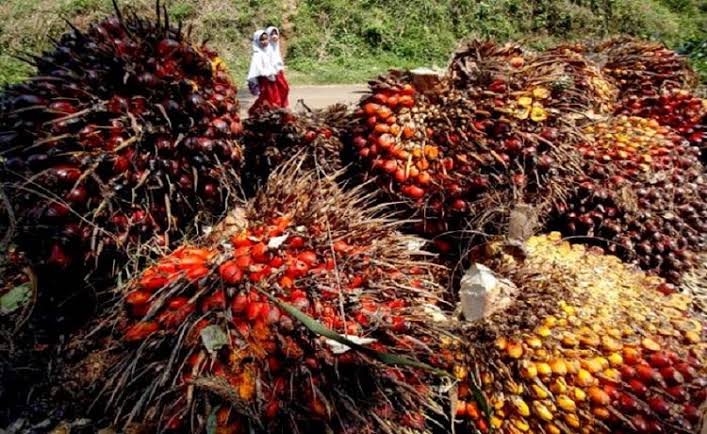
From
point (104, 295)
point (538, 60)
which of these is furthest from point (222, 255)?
point (538, 60)

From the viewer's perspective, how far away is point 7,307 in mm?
1720

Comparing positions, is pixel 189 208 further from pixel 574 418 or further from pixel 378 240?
pixel 574 418

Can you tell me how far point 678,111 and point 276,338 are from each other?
8.55ft

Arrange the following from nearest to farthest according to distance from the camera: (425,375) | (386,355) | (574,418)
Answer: (386,355)
(574,418)
(425,375)

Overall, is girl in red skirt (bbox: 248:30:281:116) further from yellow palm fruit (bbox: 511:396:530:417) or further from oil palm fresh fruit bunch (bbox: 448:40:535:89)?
yellow palm fruit (bbox: 511:396:530:417)

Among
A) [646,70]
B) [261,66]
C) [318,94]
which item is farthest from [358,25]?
[646,70]

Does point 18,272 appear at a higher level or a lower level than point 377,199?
lower

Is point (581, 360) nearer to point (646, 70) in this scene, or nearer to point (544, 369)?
point (544, 369)

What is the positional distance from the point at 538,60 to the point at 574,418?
1428mm

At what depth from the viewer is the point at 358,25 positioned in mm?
12117

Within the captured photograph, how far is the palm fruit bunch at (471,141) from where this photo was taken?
75.0 inches

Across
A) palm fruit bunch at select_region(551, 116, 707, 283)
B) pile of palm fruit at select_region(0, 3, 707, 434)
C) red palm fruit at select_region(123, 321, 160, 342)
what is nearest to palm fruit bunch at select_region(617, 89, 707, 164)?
palm fruit bunch at select_region(551, 116, 707, 283)

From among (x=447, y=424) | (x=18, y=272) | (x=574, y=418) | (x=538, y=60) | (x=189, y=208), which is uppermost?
(x=538, y=60)

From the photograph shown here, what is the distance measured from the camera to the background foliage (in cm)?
1091
